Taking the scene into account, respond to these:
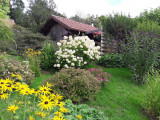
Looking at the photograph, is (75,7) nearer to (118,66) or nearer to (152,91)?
(118,66)

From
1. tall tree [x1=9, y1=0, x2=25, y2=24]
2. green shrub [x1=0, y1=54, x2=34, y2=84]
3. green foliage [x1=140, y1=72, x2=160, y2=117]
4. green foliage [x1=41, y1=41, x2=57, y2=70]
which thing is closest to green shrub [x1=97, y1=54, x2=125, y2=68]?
green foliage [x1=41, y1=41, x2=57, y2=70]

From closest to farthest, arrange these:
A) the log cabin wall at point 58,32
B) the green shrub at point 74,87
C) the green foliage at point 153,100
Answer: the green foliage at point 153,100 < the green shrub at point 74,87 < the log cabin wall at point 58,32

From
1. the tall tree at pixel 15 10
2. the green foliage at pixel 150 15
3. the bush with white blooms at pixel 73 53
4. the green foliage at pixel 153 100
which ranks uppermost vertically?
the tall tree at pixel 15 10

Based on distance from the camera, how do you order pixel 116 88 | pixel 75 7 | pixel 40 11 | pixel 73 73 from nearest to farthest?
pixel 73 73 < pixel 116 88 < pixel 40 11 < pixel 75 7

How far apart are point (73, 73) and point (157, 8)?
7727 mm

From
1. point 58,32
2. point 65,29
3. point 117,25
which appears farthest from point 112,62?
point 58,32

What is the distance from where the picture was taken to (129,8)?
8.33 metres

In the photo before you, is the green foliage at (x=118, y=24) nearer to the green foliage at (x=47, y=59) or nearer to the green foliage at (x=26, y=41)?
the green foliage at (x=47, y=59)

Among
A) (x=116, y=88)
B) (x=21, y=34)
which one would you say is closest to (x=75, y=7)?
(x=21, y=34)

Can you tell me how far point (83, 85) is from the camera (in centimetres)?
321

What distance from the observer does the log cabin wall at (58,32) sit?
1034 centimetres

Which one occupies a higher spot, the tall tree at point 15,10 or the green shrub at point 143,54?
the tall tree at point 15,10

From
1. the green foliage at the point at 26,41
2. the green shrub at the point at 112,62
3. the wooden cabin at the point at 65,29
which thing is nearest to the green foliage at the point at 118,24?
the wooden cabin at the point at 65,29

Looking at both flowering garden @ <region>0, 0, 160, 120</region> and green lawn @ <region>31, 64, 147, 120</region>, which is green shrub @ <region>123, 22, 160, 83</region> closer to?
flowering garden @ <region>0, 0, 160, 120</region>
